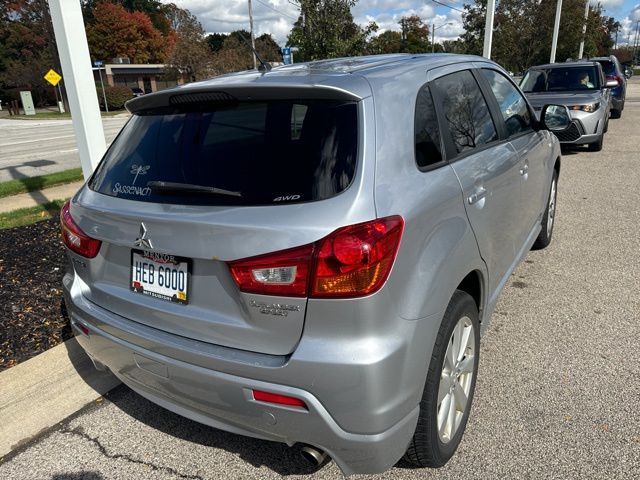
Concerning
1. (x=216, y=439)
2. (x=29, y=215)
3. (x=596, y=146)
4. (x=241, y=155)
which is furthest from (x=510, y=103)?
(x=596, y=146)

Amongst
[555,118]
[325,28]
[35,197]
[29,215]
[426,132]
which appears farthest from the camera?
[325,28]

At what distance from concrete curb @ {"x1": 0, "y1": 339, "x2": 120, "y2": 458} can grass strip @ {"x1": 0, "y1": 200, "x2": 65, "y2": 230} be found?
3126 millimetres

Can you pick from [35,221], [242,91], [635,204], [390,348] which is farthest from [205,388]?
[635,204]

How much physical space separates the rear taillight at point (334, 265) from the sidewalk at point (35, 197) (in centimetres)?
640

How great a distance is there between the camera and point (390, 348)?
1853mm

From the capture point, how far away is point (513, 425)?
2684 millimetres

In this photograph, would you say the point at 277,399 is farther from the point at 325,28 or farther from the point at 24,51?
the point at 24,51

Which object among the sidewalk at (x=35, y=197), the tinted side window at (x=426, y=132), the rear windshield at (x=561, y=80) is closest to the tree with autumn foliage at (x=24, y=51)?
the sidewalk at (x=35, y=197)

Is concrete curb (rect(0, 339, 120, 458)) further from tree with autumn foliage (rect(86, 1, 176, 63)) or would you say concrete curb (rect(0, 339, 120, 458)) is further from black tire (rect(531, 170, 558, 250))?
tree with autumn foliage (rect(86, 1, 176, 63))

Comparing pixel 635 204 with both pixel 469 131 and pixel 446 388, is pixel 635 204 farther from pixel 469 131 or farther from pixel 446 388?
pixel 446 388

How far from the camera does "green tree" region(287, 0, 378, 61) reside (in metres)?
13.1

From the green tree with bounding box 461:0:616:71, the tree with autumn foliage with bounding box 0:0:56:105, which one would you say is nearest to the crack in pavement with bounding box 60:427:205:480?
the green tree with bounding box 461:0:616:71

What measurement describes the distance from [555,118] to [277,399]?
11.5ft

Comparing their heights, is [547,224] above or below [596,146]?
above
